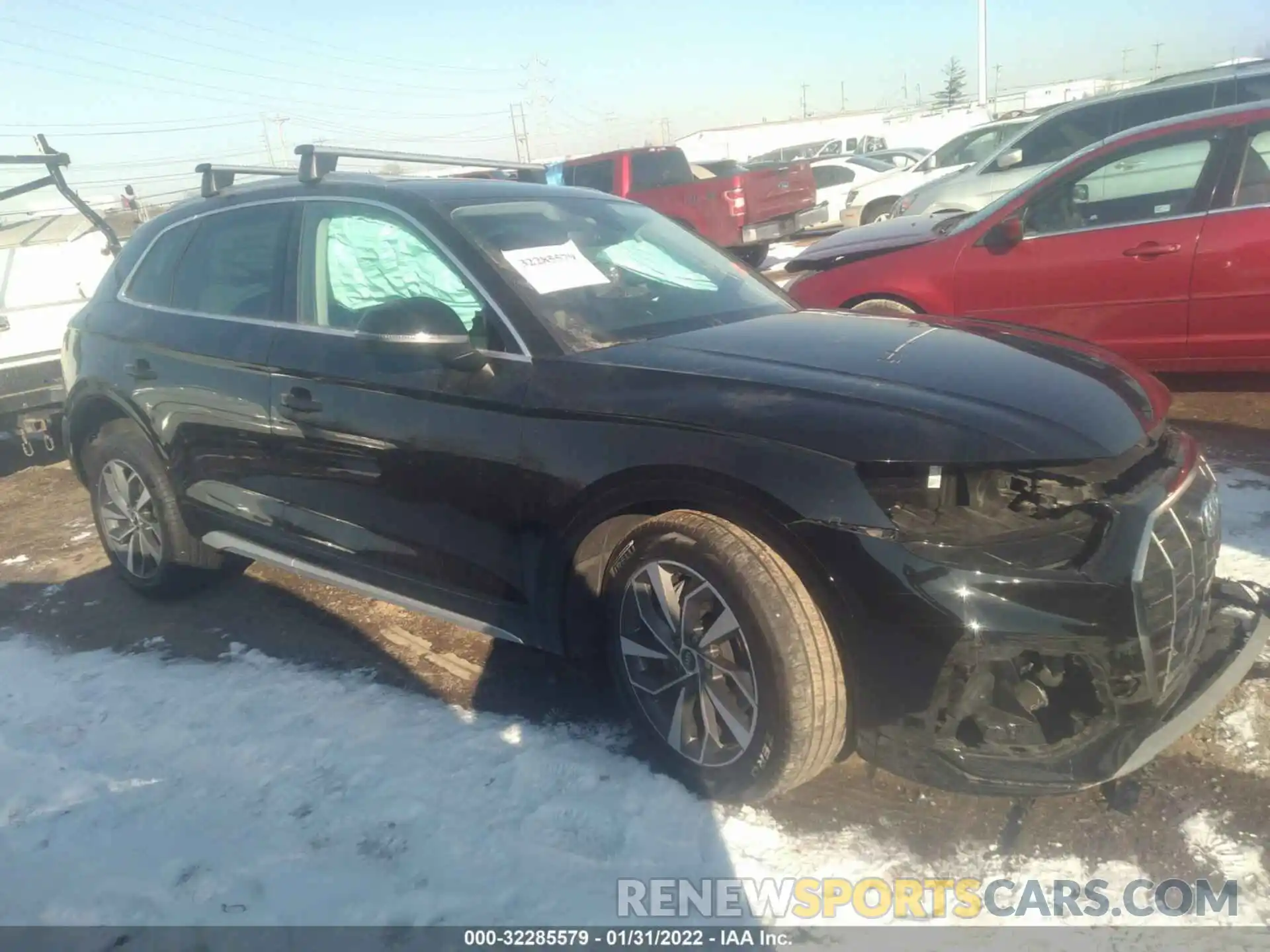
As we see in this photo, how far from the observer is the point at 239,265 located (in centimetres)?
370

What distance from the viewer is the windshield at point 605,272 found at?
9.73 ft

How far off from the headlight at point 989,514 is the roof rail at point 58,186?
257 inches

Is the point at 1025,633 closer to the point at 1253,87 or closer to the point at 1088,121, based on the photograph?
the point at 1253,87

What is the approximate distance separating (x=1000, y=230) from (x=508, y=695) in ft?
13.3

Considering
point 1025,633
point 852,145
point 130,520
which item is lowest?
point 130,520

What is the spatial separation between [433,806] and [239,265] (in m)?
2.24

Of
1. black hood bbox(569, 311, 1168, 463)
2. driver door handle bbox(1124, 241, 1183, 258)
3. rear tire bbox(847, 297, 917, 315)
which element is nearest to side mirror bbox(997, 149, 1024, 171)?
rear tire bbox(847, 297, 917, 315)

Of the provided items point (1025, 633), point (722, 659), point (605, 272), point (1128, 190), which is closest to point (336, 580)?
point (605, 272)

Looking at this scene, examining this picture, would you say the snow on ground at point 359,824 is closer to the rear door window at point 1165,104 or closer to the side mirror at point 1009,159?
the rear door window at point 1165,104

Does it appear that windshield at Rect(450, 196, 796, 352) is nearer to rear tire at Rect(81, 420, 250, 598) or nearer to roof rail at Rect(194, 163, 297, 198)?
roof rail at Rect(194, 163, 297, 198)

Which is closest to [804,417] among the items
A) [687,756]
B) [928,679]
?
[928,679]

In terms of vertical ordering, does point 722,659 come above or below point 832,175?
below

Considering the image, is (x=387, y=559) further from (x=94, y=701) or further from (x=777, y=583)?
(x=777, y=583)

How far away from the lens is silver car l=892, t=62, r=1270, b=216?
776 cm
